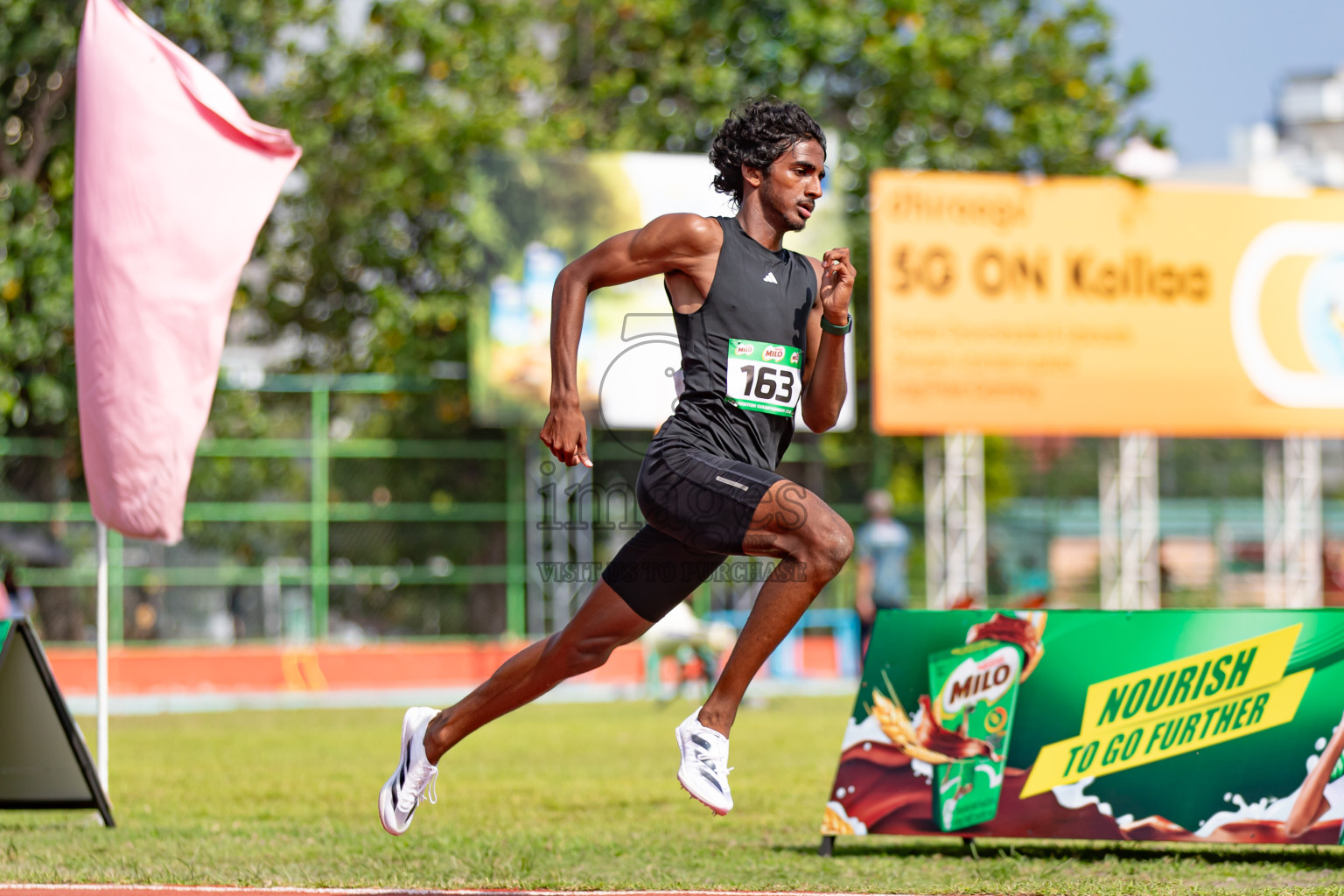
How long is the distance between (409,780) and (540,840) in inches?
78.0

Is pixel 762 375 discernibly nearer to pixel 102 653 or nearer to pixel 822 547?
pixel 822 547

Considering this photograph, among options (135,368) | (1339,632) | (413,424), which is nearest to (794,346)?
(1339,632)

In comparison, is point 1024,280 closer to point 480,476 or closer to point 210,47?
point 480,476

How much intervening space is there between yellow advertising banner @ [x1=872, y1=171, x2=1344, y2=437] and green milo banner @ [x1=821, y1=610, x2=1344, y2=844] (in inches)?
530

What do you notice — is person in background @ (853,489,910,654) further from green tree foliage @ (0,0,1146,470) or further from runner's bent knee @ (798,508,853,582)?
runner's bent knee @ (798,508,853,582)

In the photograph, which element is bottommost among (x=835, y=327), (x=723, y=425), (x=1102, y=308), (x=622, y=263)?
(x=723, y=425)

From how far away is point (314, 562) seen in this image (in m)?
20.3

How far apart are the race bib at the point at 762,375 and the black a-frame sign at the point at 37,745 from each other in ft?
14.0

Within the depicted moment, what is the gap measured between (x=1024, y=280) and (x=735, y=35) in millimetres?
6578

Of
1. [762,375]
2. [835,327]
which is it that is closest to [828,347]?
[835,327]

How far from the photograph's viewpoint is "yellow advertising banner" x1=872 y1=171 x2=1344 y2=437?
20594mm

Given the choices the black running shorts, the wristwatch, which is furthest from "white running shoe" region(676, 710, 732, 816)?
the wristwatch

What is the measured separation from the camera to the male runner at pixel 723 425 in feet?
15.7

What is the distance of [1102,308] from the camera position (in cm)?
2136
